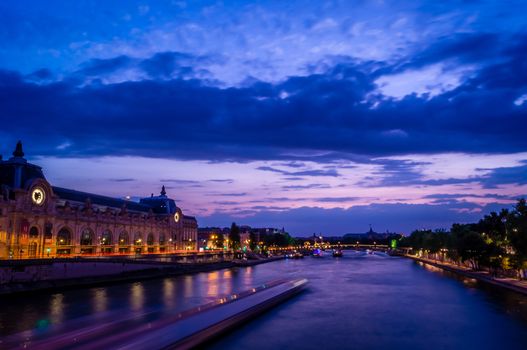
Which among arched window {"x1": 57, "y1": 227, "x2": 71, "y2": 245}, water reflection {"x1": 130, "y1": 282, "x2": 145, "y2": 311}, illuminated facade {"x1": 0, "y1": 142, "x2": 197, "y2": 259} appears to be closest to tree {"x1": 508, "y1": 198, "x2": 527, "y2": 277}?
water reflection {"x1": 130, "y1": 282, "x2": 145, "y2": 311}

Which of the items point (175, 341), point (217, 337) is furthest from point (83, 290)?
point (175, 341)

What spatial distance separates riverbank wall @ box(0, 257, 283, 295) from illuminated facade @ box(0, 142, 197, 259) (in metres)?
10.2

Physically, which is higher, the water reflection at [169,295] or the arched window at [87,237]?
the arched window at [87,237]

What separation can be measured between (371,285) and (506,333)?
4234 cm

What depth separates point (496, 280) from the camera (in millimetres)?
76375

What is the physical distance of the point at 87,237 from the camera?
4154 inches

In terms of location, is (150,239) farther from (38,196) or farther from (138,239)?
(38,196)

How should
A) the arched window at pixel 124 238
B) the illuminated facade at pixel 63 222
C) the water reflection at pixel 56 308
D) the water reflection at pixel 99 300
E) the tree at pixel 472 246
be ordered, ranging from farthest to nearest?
the arched window at pixel 124 238
the tree at pixel 472 246
the illuminated facade at pixel 63 222
the water reflection at pixel 99 300
the water reflection at pixel 56 308

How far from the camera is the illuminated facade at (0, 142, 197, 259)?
8088 centimetres

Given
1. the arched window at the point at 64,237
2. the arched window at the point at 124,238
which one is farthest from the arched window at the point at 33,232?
the arched window at the point at 124,238

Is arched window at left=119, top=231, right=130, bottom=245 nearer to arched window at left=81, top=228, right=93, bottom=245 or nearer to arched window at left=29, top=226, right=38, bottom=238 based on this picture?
arched window at left=81, top=228, right=93, bottom=245

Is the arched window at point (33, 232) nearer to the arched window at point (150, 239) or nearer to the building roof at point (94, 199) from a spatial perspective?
the building roof at point (94, 199)

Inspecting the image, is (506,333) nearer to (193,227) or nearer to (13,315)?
(13,315)

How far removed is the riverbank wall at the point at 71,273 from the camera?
210 feet
